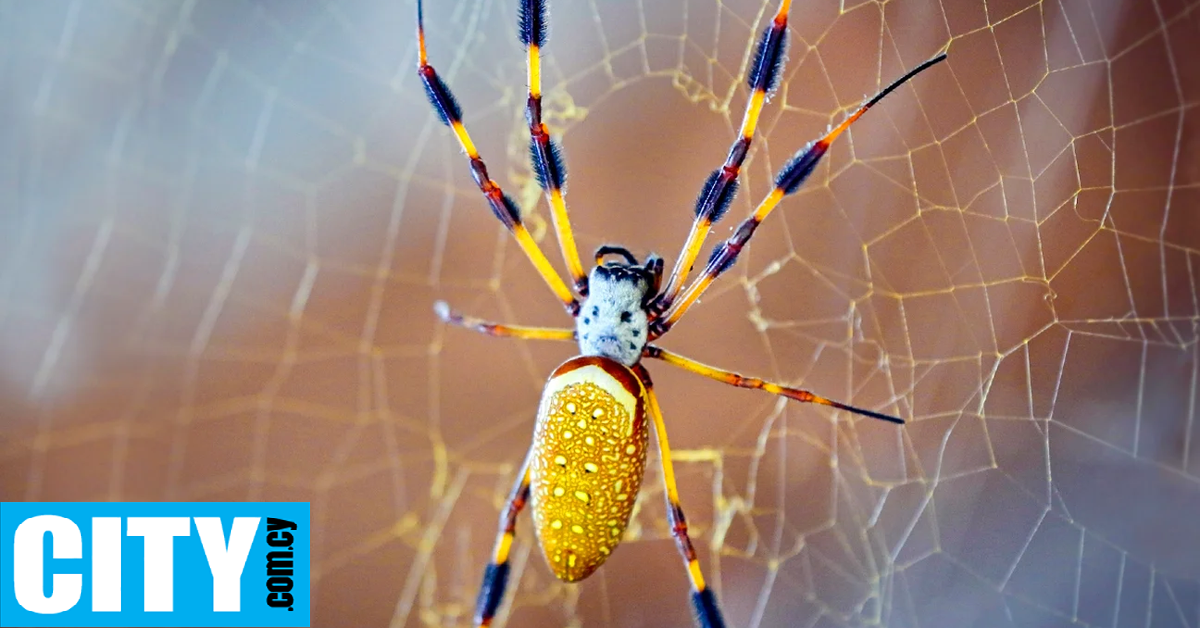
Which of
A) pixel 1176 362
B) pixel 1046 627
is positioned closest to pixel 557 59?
pixel 1176 362

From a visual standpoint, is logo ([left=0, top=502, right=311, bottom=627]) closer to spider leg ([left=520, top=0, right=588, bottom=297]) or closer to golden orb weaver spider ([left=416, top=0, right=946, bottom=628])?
golden orb weaver spider ([left=416, top=0, right=946, bottom=628])

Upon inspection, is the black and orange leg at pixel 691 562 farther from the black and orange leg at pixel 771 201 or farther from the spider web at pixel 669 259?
the spider web at pixel 669 259

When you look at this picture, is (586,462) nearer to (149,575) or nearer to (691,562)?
(691,562)

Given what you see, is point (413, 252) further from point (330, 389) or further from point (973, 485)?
point (973, 485)

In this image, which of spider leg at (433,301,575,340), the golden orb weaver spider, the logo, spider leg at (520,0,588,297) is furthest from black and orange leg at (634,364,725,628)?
the logo

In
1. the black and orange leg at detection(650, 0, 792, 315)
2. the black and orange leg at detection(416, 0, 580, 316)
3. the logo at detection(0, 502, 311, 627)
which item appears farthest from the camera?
the logo at detection(0, 502, 311, 627)

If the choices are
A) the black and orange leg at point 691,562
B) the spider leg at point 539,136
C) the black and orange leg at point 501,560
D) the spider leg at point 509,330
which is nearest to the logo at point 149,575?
the black and orange leg at point 501,560

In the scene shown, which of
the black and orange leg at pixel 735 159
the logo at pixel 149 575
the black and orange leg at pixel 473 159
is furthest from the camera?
the logo at pixel 149 575
